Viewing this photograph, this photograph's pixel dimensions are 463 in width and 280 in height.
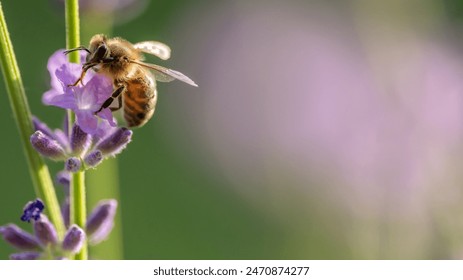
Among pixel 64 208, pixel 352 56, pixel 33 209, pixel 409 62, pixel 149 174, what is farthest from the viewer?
pixel 149 174

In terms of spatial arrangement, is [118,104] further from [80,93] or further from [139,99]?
[80,93]

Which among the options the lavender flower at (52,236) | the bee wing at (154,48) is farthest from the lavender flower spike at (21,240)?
the bee wing at (154,48)

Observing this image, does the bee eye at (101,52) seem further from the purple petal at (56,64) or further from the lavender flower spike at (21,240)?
the lavender flower spike at (21,240)

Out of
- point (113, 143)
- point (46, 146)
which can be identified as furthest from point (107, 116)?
point (46, 146)

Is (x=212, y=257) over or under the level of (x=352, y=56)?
under
